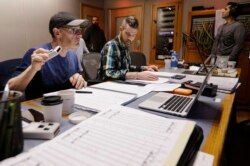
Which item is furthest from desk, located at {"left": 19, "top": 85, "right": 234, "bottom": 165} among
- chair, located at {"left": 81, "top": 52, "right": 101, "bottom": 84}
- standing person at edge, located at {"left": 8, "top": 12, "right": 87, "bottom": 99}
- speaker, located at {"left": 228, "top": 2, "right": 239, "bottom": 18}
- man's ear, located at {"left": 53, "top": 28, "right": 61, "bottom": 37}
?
speaker, located at {"left": 228, "top": 2, "right": 239, "bottom": 18}

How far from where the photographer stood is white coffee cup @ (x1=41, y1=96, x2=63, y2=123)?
702mm

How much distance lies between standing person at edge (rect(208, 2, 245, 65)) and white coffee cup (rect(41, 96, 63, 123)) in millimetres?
3179

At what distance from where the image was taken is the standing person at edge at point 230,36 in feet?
11.0

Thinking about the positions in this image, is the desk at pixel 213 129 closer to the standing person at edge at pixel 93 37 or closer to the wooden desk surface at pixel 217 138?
the wooden desk surface at pixel 217 138

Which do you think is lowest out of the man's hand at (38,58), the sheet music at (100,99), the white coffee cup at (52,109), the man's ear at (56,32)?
the sheet music at (100,99)

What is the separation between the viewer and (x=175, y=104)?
968 mm

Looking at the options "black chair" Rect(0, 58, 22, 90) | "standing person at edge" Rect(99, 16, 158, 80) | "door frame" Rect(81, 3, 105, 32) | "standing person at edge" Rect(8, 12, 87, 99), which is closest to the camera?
"standing person at edge" Rect(8, 12, 87, 99)

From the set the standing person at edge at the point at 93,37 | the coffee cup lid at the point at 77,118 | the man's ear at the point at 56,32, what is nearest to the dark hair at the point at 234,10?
the standing person at edge at the point at 93,37

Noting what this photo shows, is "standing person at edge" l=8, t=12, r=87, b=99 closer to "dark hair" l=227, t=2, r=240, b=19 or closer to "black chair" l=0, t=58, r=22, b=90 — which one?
"black chair" l=0, t=58, r=22, b=90

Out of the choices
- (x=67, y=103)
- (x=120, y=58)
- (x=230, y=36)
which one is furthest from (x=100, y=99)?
(x=230, y=36)

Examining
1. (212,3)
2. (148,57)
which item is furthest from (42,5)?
(212,3)

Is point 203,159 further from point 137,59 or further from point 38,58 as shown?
point 137,59

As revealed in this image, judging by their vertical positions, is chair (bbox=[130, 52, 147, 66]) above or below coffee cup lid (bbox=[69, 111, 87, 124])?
above

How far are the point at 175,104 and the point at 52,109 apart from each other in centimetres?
56
